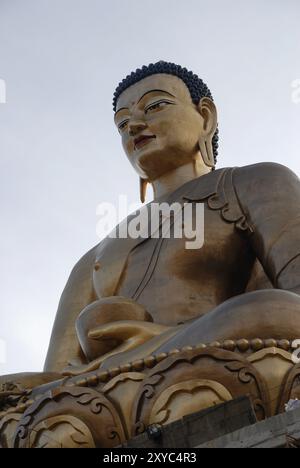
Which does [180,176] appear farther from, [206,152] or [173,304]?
[173,304]

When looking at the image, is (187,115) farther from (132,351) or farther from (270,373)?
(270,373)

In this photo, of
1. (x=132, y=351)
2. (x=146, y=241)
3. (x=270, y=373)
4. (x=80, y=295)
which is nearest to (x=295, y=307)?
(x=270, y=373)

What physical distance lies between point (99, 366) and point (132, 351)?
24 centimetres

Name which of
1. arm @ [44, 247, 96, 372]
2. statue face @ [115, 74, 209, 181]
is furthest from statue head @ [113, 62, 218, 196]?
arm @ [44, 247, 96, 372]

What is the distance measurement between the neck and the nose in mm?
424

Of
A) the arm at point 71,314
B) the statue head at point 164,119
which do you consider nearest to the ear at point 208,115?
the statue head at point 164,119

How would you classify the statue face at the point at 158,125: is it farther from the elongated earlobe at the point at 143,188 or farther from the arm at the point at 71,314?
the arm at the point at 71,314

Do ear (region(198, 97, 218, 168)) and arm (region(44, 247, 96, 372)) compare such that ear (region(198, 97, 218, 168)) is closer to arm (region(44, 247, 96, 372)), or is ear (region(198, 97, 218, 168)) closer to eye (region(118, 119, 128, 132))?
eye (region(118, 119, 128, 132))

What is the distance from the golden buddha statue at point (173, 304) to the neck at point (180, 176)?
0.4 inches

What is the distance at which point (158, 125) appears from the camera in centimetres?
838

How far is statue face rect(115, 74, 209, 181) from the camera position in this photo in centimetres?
843

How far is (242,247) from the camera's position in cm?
757

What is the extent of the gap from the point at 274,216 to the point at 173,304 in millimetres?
866

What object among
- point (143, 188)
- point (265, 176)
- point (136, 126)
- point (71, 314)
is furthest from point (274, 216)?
point (143, 188)
